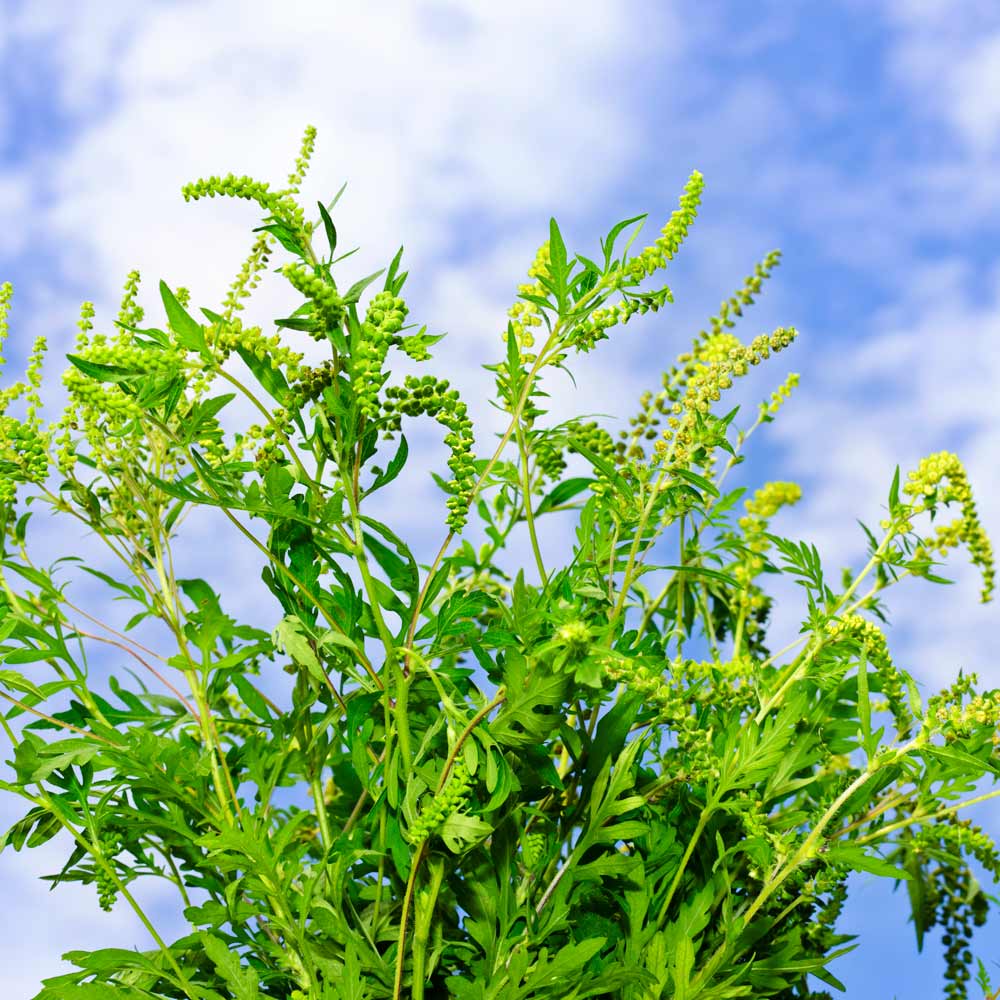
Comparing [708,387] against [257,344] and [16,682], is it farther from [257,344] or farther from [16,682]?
[16,682]

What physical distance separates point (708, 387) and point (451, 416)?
13.4 inches

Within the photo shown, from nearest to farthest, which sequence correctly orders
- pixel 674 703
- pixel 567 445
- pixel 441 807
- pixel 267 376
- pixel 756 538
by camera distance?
pixel 441 807 < pixel 674 703 < pixel 267 376 < pixel 567 445 < pixel 756 538

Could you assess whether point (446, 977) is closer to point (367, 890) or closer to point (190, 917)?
point (367, 890)

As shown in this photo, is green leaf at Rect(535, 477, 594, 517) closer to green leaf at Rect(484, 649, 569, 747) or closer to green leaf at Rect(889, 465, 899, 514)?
green leaf at Rect(889, 465, 899, 514)

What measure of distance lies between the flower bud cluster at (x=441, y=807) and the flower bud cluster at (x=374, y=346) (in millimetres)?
409

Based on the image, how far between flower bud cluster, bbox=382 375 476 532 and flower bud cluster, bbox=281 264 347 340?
0.35ft

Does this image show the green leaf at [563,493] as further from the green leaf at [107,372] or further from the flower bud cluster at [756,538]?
the green leaf at [107,372]

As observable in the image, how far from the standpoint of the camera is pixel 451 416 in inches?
54.8

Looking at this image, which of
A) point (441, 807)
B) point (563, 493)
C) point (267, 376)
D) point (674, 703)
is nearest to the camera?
point (441, 807)

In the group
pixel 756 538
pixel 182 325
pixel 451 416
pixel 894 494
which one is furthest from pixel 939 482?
pixel 182 325

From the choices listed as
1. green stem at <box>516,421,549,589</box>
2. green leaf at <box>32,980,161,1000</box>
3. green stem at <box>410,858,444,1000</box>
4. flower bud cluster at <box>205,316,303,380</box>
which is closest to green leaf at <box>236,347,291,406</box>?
flower bud cluster at <box>205,316,303,380</box>

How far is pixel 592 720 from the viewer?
4.99 feet

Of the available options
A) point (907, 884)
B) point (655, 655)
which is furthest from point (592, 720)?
point (907, 884)

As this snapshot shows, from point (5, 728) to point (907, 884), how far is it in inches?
63.4
